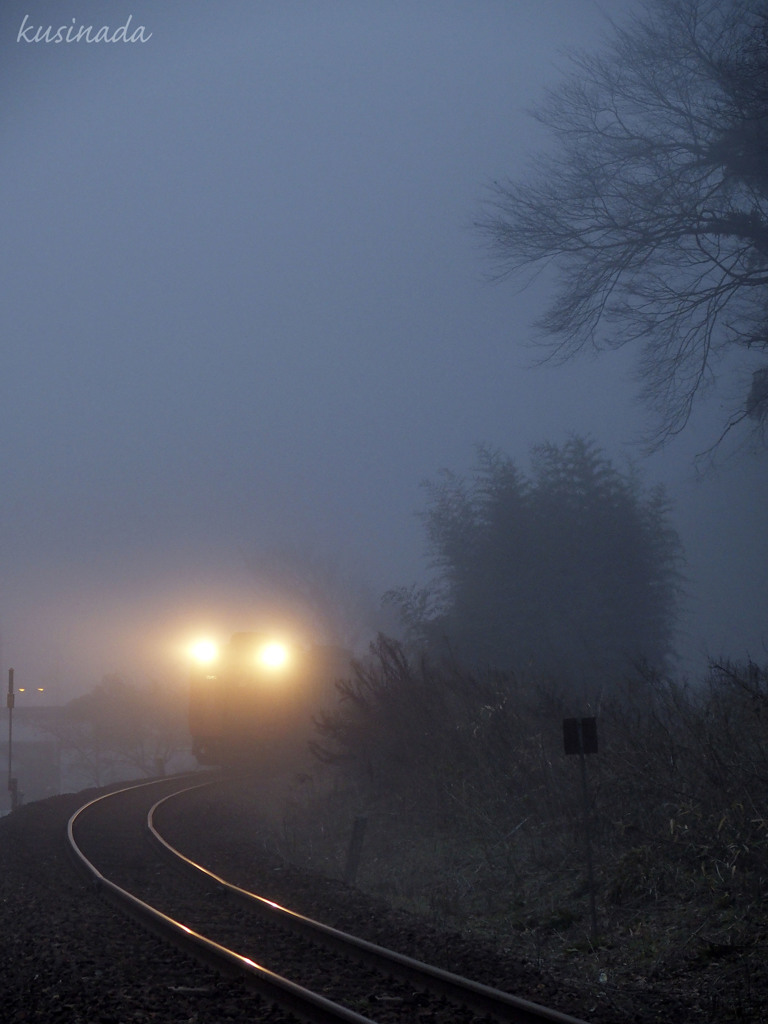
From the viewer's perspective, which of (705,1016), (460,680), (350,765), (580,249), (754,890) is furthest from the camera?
(350,765)

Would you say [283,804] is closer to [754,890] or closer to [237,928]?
[237,928]

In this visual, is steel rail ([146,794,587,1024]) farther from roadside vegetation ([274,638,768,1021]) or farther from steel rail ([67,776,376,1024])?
roadside vegetation ([274,638,768,1021])

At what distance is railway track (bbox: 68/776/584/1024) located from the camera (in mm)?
6227

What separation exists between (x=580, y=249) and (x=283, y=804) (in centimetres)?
1397

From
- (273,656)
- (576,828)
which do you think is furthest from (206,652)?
(576,828)

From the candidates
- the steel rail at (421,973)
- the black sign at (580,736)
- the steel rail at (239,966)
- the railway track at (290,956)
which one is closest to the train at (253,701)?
the railway track at (290,956)

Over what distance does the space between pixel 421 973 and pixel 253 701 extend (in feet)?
77.6

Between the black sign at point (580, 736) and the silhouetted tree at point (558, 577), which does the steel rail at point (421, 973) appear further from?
the silhouetted tree at point (558, 577)

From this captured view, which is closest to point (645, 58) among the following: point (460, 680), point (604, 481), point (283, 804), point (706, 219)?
point (706, 219)

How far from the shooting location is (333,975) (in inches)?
285

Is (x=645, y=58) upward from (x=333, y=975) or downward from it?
upward

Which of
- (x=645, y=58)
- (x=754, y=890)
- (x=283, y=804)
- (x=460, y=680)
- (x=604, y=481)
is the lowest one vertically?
(x=283, y=804)

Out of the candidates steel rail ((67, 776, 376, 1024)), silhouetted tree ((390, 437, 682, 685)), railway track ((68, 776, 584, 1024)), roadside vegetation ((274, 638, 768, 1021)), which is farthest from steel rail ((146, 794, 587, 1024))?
silhouetted tree ((390, 437, 682, 685))

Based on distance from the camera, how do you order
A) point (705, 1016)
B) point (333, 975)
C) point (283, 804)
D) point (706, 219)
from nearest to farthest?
point (705, 1016) → point (333, 975) → point (706, 219) → point (283, 804)
